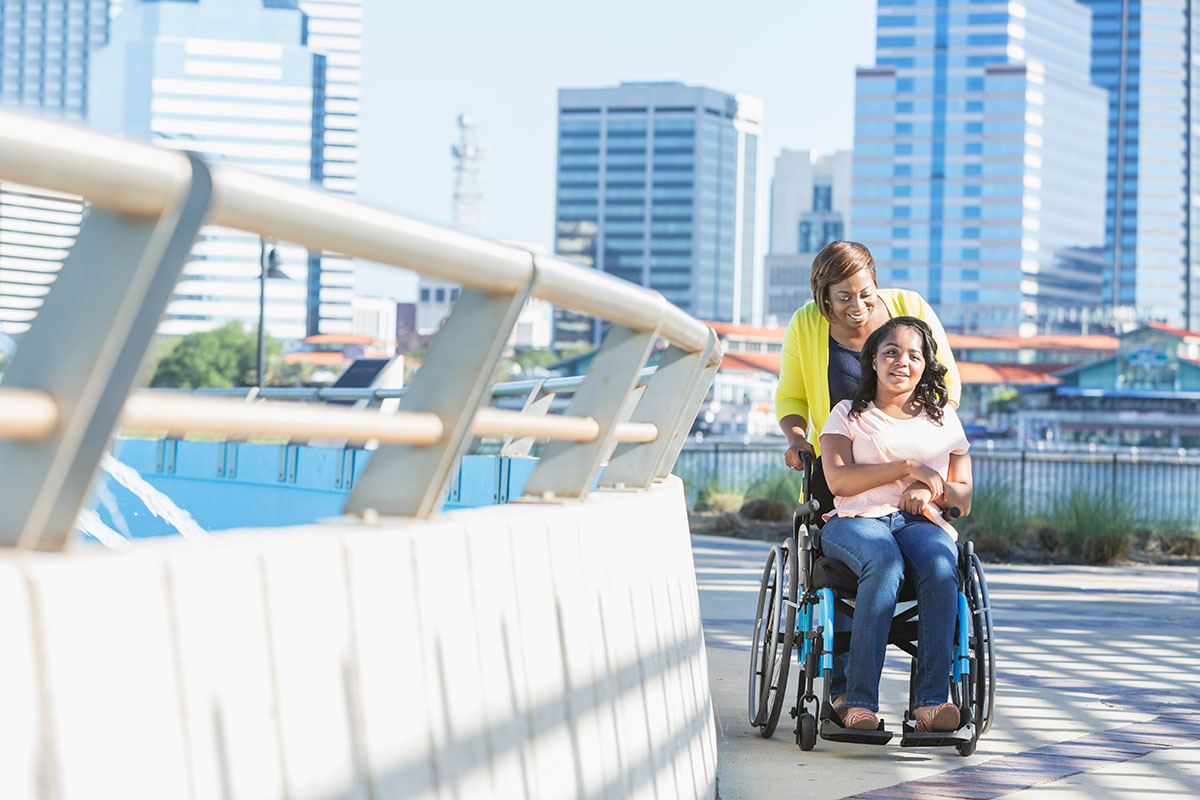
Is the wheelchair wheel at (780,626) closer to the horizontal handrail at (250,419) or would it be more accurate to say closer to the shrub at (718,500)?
the horizontal handrail at (250,419)

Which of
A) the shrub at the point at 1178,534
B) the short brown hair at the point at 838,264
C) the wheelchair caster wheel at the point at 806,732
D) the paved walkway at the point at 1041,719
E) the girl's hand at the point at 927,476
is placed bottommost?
the paved walkway at the point at 1041,719

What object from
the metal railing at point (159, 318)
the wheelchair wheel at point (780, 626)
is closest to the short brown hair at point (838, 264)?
the wheelchair wheel at point (780, 626)

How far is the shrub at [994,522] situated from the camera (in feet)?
52.4

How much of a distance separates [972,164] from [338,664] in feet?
582

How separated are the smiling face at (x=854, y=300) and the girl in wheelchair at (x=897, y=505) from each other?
193mm

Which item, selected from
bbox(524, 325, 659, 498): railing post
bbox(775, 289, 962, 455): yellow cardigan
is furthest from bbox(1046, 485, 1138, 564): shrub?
bbox(524, 325, 659, 498): railing post

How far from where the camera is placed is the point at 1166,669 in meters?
8.16

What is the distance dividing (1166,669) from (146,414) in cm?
752

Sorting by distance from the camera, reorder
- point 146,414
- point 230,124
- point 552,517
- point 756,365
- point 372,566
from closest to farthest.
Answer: point 146,414
point 372,566
point 552,517
point 756,365
point 230,124

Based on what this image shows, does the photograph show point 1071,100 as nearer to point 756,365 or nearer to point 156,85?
point 756,365

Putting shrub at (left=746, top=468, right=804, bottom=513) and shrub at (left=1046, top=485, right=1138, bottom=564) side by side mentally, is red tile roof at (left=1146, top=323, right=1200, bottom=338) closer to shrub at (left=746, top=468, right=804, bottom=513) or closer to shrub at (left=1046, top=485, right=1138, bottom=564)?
shrub at (left=746, top=468, right=804, bottom=513)

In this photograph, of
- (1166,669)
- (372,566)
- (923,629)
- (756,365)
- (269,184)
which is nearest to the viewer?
(269,184)

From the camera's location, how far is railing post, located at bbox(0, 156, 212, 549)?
4.91ft

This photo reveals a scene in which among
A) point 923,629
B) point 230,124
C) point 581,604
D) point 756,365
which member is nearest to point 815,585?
point 923,629
